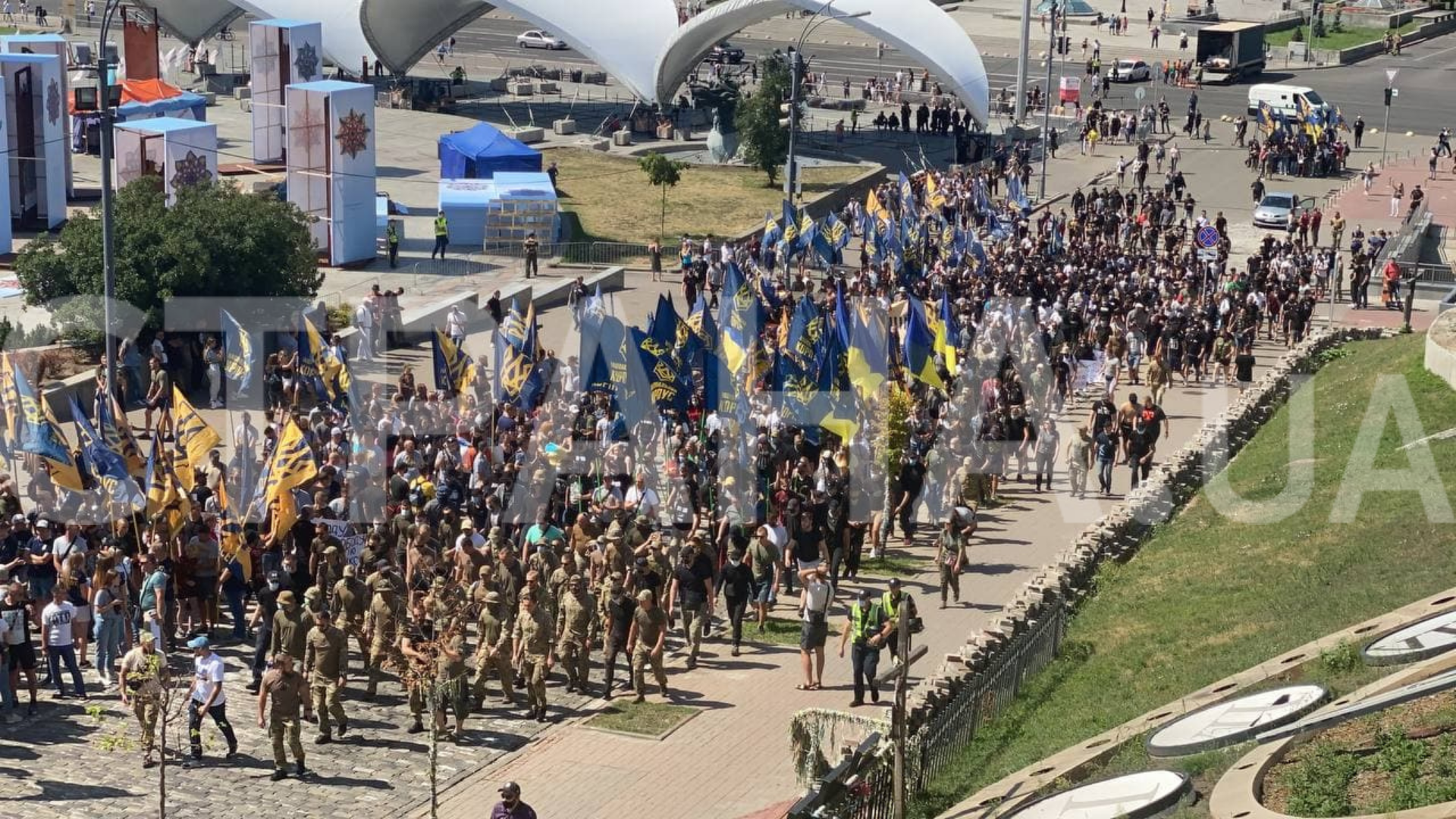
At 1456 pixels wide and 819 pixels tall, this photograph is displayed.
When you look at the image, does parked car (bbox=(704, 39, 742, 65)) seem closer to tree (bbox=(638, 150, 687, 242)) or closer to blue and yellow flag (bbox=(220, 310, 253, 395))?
tree (bbox=(638, 150, 687, 242))

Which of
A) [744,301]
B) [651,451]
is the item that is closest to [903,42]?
[744,301]

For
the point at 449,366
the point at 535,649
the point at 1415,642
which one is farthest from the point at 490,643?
the point at 449,366

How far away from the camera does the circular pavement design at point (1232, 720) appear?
13398 millimetres

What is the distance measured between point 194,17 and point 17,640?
5244 cm

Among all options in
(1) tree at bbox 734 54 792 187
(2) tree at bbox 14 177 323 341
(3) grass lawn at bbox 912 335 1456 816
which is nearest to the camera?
(3) grass lawn at bbox 912 335 1456 816

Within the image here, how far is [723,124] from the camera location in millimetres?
54844

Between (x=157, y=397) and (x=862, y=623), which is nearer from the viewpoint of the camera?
(x=862, y=623)

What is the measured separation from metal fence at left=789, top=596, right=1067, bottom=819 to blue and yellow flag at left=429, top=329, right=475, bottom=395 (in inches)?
419

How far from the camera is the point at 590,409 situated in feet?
87.6

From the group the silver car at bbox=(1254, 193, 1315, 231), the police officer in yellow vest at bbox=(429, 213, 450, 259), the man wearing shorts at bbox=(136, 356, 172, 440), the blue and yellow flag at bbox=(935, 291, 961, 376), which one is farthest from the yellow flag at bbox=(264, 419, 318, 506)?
the silver car at bbox=(1254, 193, 1315, 231)

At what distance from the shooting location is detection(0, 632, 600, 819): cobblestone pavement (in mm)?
16531

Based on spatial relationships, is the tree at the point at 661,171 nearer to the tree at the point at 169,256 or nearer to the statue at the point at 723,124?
the statue at the point at 723,124

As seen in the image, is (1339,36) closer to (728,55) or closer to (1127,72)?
(1127,72)

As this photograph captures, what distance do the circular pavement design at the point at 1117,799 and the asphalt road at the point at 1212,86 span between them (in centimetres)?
5458
